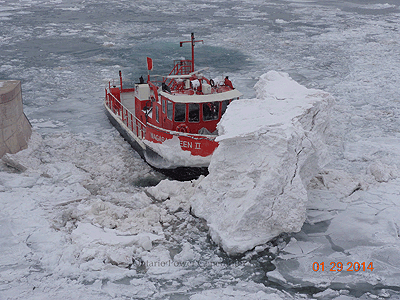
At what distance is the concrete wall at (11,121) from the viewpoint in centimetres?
945

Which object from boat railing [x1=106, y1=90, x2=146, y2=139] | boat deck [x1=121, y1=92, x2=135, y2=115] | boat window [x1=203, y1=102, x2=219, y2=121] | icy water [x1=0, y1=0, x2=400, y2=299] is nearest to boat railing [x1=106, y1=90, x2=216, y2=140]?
boat railing [x1=106, y1=90, x2=146, y2=139]

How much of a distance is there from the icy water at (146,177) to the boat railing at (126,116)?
0.52 meters

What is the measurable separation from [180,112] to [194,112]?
1.06 feet

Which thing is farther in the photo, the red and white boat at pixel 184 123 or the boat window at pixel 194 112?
the boat window at pixel 194 112

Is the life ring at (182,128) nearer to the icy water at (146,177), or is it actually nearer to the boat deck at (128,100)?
the icy water at (146,177)

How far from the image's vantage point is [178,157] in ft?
30.4

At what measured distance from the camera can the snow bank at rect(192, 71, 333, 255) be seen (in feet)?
21.2

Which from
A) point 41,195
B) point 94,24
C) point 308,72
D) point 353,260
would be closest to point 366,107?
point 308,72
